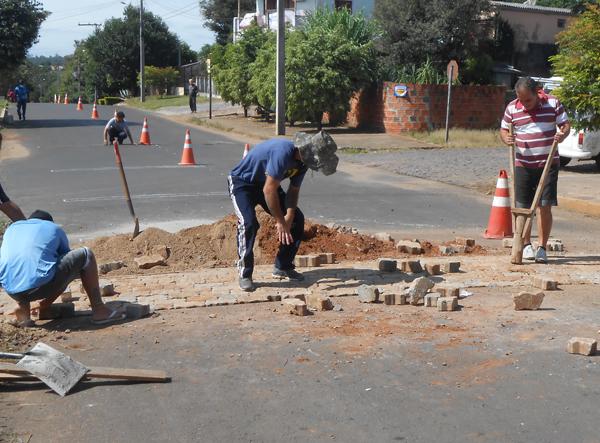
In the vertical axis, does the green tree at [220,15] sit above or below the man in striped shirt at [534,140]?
above

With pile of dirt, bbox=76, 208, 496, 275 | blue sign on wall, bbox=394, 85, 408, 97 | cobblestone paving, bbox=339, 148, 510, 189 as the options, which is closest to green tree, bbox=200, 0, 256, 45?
blue sign on wall, bbox=394, 85, 408, 97

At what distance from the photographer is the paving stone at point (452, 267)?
22.4 feet

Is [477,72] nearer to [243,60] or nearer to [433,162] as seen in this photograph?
[243,60]

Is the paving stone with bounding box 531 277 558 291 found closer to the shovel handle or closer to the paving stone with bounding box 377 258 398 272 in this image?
the paving stone with bounding box 377 258 398 272

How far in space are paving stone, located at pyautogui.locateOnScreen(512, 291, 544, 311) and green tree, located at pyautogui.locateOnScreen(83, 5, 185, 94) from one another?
6398cm

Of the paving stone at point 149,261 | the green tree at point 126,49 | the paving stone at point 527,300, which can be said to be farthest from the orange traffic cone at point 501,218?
the green tree at point 126,49

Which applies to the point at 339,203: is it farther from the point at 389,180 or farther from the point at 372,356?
the point at 372,356

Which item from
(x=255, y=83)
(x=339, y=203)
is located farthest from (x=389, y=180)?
(x=255, y=83)

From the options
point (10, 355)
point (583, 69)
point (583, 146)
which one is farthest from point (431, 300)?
point (583, 146)

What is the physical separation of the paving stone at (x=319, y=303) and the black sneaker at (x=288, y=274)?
2.87ft

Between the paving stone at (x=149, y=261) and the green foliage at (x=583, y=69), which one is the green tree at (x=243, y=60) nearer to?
the green foliage at (x=583, y=69)

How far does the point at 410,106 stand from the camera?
2375 centimetres

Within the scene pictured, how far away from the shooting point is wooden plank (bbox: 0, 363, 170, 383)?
3.98 m

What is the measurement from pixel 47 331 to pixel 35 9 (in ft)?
84.8
